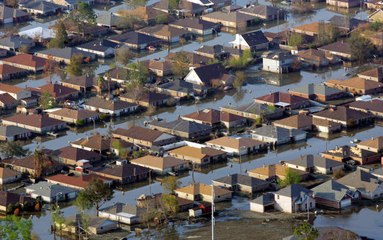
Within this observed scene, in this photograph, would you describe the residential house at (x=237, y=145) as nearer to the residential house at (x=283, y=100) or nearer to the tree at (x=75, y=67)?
the residential house at (x=283, y=100)

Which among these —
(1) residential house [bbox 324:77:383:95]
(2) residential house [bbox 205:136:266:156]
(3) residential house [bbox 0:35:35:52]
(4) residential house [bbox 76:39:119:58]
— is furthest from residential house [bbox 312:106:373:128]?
(3) residential house [bbox 0:35:35:52]

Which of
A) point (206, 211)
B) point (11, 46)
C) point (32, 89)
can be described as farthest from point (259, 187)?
point (11, 46)

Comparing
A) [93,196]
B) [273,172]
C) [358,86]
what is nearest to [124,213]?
[93,196]

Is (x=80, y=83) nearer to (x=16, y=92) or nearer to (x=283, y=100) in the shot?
(x=16, y=92)

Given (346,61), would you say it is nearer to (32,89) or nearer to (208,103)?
(208,103)

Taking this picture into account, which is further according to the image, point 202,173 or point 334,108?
point 334,108

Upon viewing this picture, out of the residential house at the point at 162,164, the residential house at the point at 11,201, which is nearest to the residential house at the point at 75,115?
the residential house at the point at 162,164

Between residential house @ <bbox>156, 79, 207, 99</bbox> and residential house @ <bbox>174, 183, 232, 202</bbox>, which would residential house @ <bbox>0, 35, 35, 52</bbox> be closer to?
residential house @ <bbox>156, 79, 207, 99</bbox>
